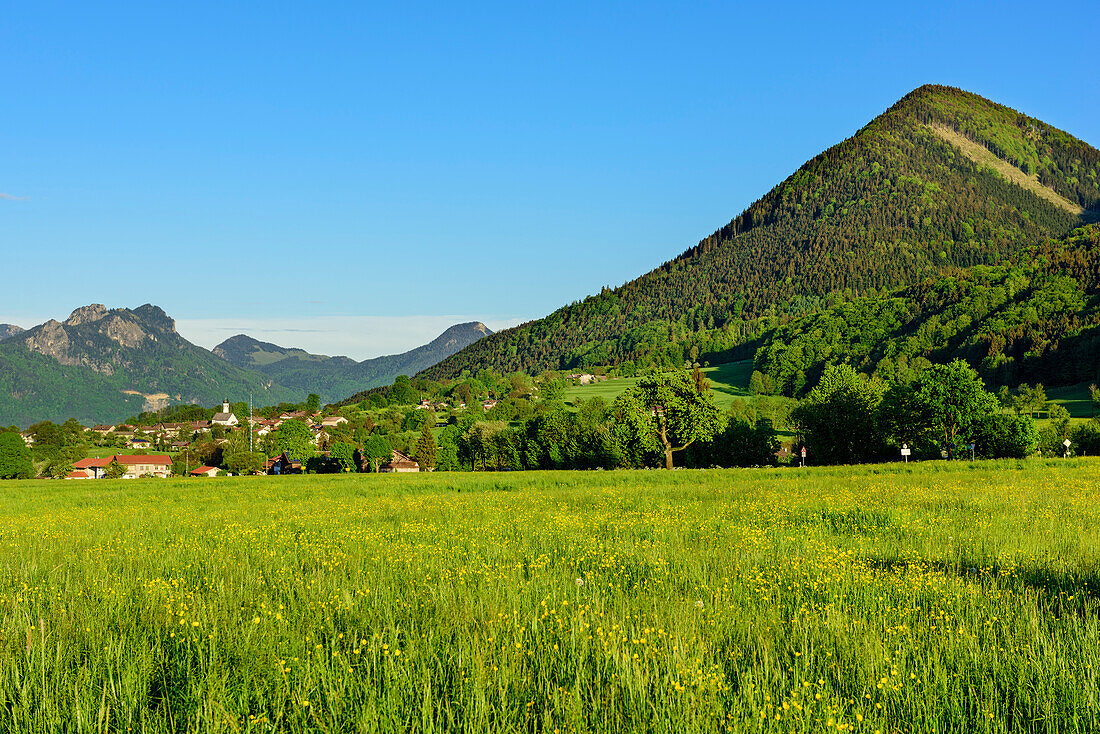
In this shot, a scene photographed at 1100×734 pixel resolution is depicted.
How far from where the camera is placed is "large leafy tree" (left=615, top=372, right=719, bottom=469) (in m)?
62.0

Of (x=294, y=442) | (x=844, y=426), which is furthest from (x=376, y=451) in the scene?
(x=844, y=426)

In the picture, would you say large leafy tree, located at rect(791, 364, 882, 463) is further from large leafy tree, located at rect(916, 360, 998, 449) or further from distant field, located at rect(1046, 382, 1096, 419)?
distant field, located at rect(1046, 382, 1096, 419)

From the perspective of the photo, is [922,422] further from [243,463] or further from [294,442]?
[243,463]

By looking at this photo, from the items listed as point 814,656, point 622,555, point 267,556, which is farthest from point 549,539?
point 814,656

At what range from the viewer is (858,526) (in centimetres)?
1467

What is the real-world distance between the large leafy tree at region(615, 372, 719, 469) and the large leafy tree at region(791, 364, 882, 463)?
49.9 feet

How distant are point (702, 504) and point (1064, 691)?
15.7 m

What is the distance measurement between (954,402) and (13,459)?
126 meters

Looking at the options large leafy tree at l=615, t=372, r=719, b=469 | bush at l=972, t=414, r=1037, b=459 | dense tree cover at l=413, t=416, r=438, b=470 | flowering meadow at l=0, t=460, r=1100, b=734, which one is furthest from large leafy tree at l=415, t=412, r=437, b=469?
flowering meadow at l=0, t=460, r=1100, b=734

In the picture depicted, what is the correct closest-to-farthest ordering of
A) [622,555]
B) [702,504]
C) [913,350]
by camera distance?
[622,555], [702,504], [913,350]

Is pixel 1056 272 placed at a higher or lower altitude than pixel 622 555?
higher

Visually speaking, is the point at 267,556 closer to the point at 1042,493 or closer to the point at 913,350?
the point at 1042,493

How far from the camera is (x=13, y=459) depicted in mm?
96000

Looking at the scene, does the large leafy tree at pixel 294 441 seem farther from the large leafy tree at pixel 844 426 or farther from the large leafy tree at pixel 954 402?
the large leafy tree at pixel 954 402
